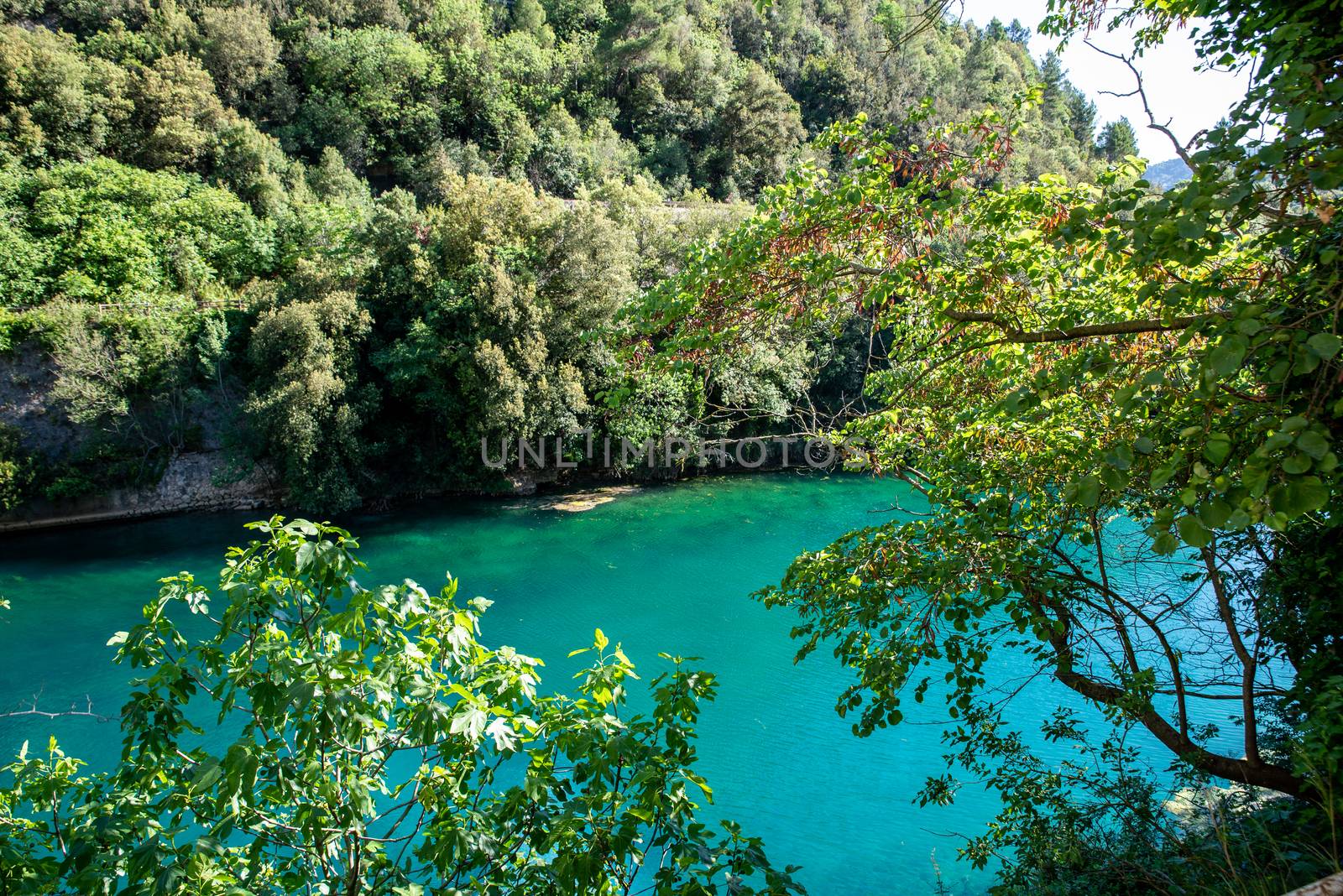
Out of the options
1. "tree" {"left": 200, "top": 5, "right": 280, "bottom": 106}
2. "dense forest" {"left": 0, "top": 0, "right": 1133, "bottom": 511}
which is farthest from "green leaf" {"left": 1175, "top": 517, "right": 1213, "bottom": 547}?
"tree" {"left": 200, "top": 5, "right": 280, "bottom": 106}

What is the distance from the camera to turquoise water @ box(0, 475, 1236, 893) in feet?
23.5

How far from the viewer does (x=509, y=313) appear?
16.6 m

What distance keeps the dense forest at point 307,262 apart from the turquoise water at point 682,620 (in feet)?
6.41

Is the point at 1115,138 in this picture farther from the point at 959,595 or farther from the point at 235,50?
the point at 959,595

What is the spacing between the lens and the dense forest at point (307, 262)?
16578 mm

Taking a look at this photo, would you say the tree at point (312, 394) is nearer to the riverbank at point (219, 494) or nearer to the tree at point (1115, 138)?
the riverbank at point (219, 494)

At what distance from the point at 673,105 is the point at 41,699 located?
32512 mm

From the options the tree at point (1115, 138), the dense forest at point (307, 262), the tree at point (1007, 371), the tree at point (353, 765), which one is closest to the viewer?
the tree at point (353, 765)

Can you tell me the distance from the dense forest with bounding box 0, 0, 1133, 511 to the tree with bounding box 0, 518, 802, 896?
6902 millimetres

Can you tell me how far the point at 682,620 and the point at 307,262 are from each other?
41.5ft

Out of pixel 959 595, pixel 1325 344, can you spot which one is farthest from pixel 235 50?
pixel 1325 344

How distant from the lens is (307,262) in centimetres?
1773

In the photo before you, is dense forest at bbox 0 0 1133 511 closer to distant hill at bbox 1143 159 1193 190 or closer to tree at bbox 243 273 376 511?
tree at bbox 243 273 376 511

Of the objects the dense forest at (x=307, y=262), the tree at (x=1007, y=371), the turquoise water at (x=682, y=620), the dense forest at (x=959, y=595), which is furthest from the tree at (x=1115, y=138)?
the tree at (x=1007, y=371)
